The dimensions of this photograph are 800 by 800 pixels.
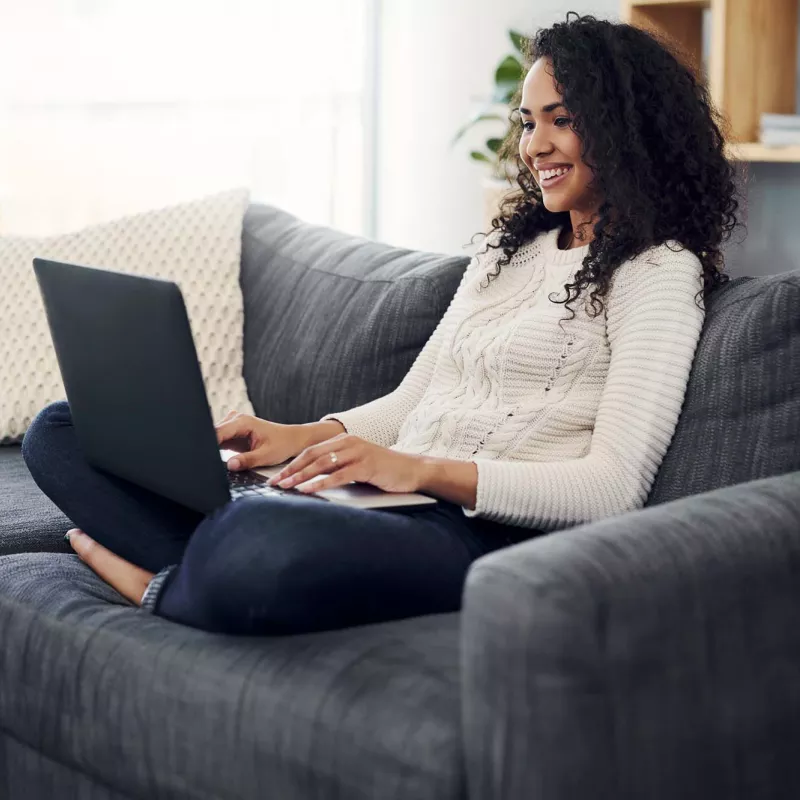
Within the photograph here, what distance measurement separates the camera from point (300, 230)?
2.49m

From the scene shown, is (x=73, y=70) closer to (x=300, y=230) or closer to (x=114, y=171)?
(x=114, y=171)

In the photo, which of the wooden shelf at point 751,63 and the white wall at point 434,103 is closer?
the wooden shelf at point 751,63

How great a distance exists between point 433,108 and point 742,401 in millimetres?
2621

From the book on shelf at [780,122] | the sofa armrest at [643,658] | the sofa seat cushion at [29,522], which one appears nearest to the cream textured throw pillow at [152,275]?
the sofa seat cushion at [29,522]

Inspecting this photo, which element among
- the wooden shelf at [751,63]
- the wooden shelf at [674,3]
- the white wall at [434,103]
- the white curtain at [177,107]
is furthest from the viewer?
the white wall at [434,103]

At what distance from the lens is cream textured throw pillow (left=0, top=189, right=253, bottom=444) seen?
2.33m

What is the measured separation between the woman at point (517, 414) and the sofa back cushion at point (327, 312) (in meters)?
0.20

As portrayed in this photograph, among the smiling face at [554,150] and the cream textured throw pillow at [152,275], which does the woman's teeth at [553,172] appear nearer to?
the smiling face at [554,150]

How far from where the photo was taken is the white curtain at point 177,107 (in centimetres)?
347

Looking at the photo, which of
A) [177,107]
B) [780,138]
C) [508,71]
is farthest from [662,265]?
[177,107]

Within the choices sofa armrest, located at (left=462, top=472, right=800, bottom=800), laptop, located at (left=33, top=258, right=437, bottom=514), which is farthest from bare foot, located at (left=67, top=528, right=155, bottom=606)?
sofa armrest, located at (left=462, top=472, right=800, bottom=800)

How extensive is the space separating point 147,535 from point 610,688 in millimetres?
691

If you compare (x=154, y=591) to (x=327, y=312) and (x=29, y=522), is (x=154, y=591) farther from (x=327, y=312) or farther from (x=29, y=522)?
(x=327, y=312)

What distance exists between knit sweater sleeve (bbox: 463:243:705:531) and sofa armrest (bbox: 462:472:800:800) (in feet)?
0.86
